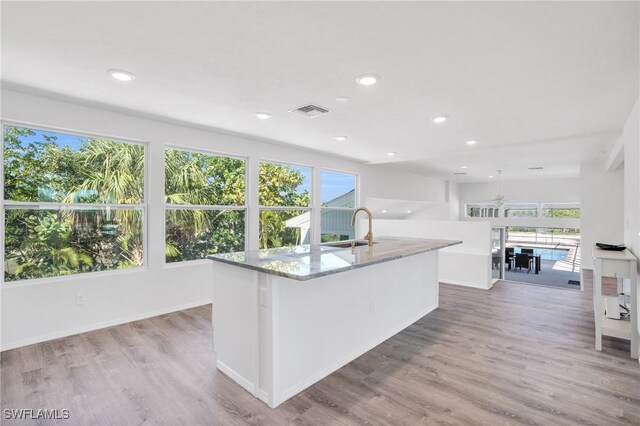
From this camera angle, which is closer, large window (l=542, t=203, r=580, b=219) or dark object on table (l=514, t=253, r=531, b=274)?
dark object on table (l=514, t=253, r=531, b=274)

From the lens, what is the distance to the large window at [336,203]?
20.8ft

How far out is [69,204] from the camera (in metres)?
3.41

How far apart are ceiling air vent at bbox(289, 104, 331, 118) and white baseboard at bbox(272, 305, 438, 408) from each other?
7.75 feet

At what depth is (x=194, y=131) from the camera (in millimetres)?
4301

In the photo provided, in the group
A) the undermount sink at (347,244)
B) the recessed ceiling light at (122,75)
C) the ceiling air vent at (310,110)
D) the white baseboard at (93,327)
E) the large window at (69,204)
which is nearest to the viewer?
the recessed ceiling light at (122,75)

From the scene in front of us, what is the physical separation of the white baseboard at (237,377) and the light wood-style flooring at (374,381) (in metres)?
0.04

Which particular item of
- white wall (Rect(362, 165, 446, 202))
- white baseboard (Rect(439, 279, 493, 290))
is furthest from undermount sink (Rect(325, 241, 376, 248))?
white wall (Rect(362, 165, 446, 202))

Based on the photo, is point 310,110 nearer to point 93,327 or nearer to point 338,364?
point 338,364

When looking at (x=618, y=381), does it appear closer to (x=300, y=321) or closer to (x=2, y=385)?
(x=300, y=321)

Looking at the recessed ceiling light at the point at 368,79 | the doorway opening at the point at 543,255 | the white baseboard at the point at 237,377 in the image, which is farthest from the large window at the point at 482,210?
the white baseboard at the point at 237,377

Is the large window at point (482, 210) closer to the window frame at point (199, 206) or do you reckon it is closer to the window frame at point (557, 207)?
the window frame at point (557, 207)

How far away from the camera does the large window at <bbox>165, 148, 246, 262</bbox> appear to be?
422 cm

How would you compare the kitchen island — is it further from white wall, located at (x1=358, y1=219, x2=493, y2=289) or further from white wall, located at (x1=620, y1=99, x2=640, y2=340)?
white wall, located at (x1=358, y1=219, x2=493, y2=289)

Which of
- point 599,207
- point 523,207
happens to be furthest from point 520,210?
point 599,207
